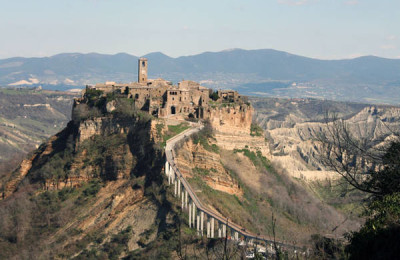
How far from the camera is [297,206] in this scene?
168 feet

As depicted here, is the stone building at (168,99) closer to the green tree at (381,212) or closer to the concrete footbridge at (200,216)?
the concrete footbridge at (200,216)

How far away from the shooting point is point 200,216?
37.3 meters

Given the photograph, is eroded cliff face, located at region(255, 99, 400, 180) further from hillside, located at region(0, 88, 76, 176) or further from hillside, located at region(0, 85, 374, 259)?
hillside, located at region(0, 88, 76, 176)

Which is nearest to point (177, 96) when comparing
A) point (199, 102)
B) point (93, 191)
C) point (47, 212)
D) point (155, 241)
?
point (199, 102)

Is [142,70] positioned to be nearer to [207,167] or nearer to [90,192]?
[207,167]

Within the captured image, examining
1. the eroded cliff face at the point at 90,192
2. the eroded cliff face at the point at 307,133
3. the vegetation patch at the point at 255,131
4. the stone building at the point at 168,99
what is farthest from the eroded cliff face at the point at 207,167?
the eroded cliff face at the point at 307,133

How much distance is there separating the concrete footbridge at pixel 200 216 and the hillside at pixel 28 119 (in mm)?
91196

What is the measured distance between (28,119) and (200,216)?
149 m

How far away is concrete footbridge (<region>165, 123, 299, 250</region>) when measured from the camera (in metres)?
35.0

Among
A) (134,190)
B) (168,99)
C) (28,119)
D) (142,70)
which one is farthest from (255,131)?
(28,119)

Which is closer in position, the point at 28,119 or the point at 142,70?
the point at 142,70

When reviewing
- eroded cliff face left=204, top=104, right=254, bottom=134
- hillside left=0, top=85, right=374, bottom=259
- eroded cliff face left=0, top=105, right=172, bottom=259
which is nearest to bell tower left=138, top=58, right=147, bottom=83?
hillside left=0, top=85, right=374, bottom=259

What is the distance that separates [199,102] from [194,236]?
20.6 meters

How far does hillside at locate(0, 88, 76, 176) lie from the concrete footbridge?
3590 inches
